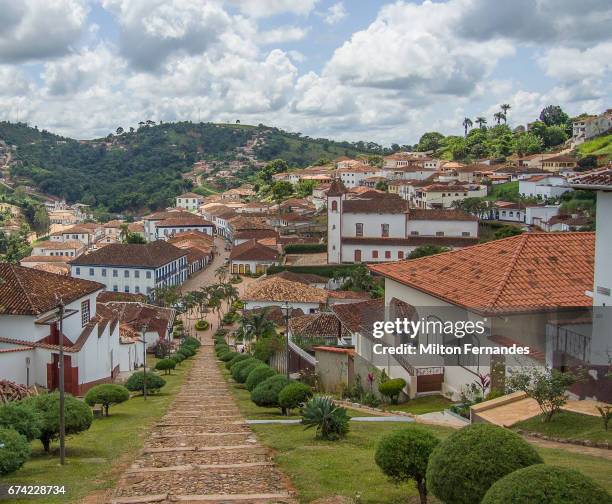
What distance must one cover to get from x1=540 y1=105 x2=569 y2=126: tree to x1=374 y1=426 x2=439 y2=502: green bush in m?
130

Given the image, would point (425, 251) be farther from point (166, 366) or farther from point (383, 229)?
point (166, 366)

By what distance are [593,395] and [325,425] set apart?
5.31m

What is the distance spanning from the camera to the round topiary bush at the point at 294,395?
15398 mm

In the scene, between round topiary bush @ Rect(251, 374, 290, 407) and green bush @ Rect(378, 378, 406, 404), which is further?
green bush @ Rect(378, 378, 406, 404)

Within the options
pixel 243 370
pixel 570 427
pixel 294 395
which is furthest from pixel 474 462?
pixel 243 370

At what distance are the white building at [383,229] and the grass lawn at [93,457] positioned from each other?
139 feet

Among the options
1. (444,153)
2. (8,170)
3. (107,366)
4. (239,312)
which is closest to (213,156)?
(8,170)

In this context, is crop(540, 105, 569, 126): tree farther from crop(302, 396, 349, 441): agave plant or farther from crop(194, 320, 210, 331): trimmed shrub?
crop(302, 396, 349, 441): agave plant

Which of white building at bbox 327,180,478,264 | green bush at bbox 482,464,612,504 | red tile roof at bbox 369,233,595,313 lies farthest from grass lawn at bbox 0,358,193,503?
white building at bbox 327,180,478,264

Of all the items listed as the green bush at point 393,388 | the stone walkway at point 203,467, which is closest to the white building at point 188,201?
the green bush at point 393,388

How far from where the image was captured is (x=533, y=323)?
48.4 ft

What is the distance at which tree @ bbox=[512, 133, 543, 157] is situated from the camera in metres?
Answer: 109

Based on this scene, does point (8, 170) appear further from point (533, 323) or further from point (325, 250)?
point (533, 323)

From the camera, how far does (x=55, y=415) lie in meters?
11.5
